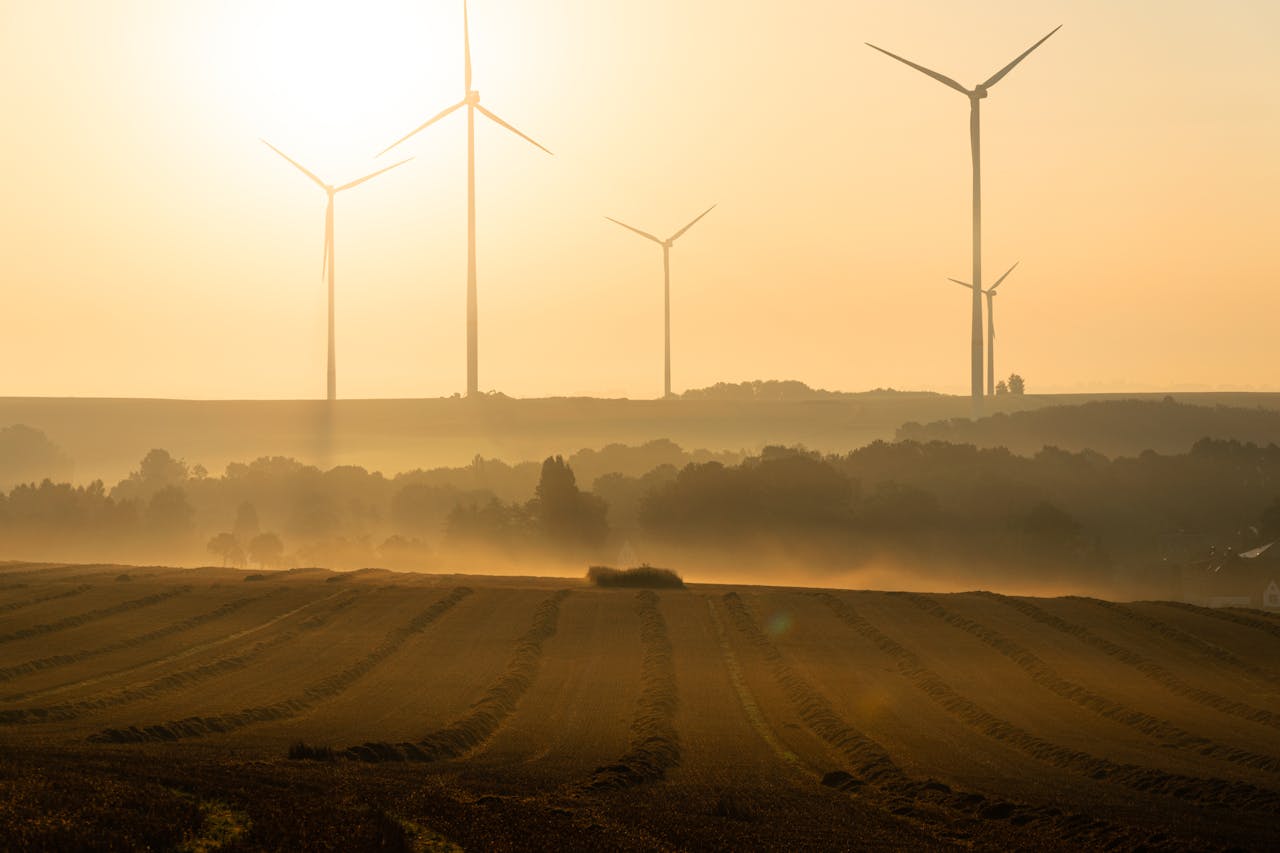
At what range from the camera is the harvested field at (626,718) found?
24781 mm

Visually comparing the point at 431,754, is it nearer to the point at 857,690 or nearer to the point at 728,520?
the point at 857,690

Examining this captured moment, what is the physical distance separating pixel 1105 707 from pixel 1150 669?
450 inches

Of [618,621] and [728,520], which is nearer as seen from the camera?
[618,621]

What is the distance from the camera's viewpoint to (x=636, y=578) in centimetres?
9688

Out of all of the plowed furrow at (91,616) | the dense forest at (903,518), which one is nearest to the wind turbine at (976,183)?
the dense forest at (903,518)

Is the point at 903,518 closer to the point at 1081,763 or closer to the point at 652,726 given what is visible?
the point at 652,726

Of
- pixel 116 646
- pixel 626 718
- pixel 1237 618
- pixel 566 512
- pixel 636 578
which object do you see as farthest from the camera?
pixel 566 512

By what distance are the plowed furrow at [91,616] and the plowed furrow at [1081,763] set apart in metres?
35.5

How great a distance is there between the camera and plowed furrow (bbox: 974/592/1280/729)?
48184 millimetres

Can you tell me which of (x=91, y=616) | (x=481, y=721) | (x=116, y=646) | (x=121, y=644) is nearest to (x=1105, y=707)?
(x=481, y=721)

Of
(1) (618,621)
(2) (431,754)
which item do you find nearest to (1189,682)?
(1) (618,621)

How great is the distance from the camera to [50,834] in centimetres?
1966

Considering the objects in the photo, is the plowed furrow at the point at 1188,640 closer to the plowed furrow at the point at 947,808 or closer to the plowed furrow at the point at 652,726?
the plowed furrow at the point at 652,726

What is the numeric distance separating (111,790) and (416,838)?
16.2 feet
